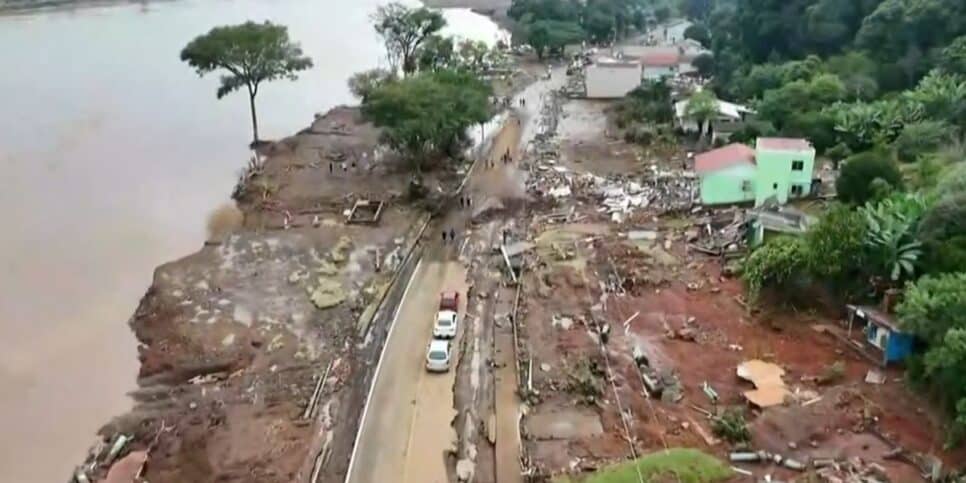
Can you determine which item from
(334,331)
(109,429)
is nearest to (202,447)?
(109,429)

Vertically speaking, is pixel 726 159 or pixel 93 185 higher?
pixel 726 159

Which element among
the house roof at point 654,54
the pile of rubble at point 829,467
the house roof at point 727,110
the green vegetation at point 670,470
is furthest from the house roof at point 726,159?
the house roof at point 654,54

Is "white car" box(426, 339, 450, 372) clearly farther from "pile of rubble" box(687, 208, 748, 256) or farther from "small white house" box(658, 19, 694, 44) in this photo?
"small white house" box(658, 19, 694, 44)

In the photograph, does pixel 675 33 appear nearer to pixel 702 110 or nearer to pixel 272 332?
pixel 702 110

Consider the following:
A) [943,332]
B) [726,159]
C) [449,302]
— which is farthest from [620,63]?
[943,332]

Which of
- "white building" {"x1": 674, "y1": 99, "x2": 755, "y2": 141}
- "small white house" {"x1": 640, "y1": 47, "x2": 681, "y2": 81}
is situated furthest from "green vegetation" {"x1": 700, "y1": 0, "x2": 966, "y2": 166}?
"small white house" {"x1": 640, "y1": 47, "x2": 681, "y2": 81}

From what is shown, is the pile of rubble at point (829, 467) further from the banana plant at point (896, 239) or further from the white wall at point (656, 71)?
the white wall at point (656, 71)

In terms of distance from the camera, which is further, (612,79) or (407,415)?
(612,79)
